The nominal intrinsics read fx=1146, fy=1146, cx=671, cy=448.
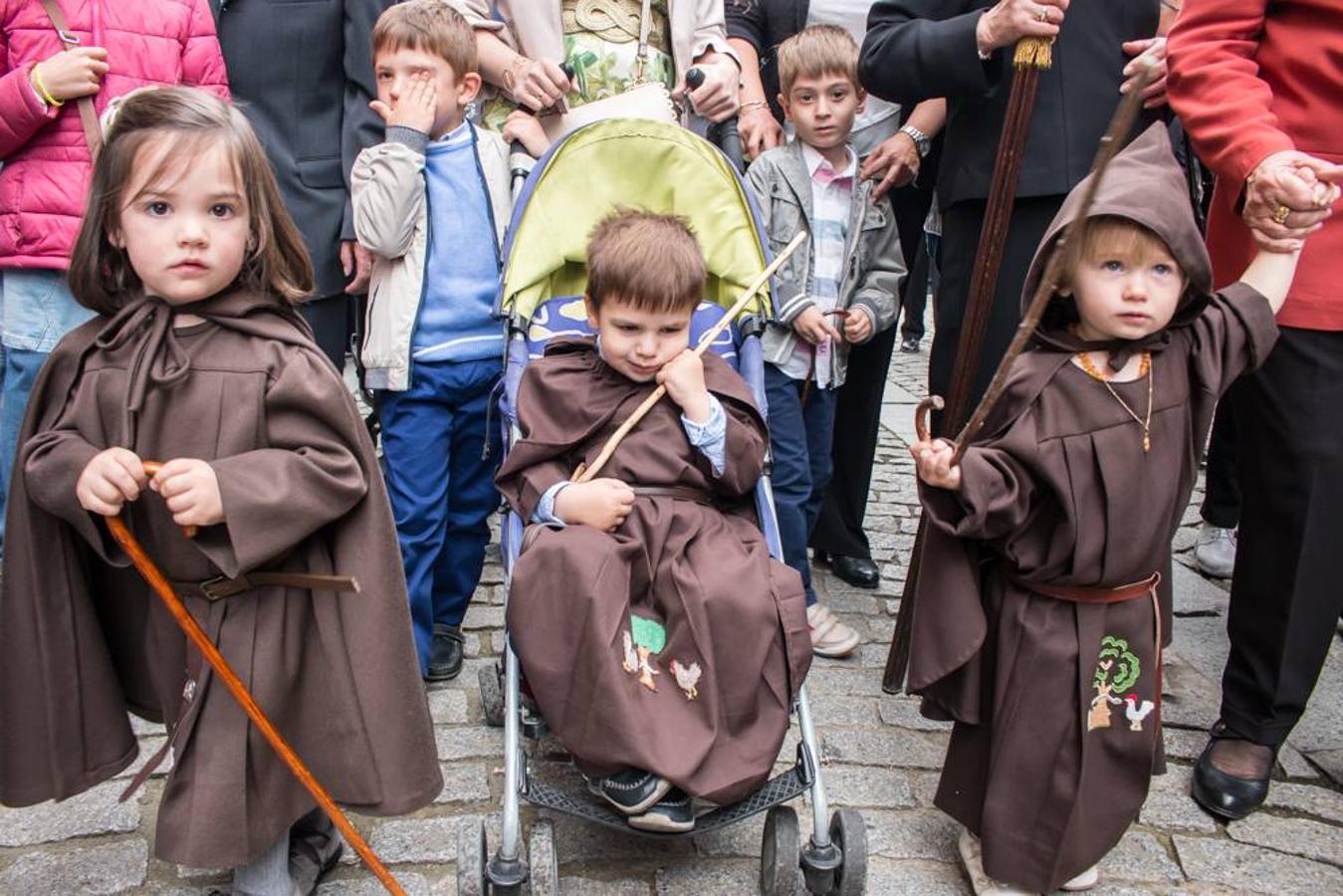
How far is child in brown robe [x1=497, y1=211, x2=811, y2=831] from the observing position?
7.89ft

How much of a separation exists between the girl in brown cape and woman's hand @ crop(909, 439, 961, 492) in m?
1.12

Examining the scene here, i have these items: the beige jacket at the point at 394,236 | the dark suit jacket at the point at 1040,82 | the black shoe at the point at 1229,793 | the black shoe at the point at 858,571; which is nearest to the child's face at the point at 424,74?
the beige jacket at the point at 394,236

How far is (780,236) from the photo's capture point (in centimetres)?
371

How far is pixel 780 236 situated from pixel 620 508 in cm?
146

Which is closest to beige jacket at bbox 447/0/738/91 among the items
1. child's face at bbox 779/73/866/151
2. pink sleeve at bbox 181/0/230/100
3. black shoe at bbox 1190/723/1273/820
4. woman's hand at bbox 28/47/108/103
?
child's face at bbox 779/73/866/151

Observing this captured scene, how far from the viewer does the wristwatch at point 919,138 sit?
3816 millimetres

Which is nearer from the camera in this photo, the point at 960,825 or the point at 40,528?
the point at 40,528

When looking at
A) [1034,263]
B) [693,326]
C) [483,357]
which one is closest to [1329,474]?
[1034,263]

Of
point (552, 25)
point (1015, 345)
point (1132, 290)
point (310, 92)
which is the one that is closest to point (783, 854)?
point (1015, 345)

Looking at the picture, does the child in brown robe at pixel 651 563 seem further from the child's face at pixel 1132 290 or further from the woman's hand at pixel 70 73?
the woman's hand at pixel 70 73

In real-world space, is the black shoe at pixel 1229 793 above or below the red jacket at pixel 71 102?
below

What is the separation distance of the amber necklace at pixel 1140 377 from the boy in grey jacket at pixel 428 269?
1.63m

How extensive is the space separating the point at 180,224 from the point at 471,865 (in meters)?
1.41

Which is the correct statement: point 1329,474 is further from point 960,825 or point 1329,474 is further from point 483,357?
point 483,357
